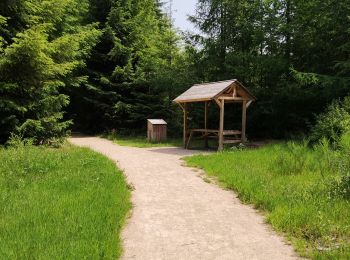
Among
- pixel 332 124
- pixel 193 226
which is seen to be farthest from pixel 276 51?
pixel 193 226

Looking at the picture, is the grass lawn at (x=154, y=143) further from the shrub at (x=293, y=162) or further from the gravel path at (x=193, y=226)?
the gravel path at (x=193, y=226)

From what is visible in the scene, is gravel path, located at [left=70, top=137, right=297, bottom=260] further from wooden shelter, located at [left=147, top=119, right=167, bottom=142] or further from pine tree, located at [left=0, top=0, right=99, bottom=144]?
wooden shelter, located at [left=147, top=119, right=167, bottom=142]

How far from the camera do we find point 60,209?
680 cm

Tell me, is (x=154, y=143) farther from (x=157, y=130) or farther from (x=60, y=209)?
(x=60, y=209)

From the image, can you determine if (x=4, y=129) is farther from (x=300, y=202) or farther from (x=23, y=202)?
(x=300, y=202)

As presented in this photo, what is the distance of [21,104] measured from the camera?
52.4 ft

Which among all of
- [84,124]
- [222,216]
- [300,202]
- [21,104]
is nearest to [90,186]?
Answer: [222,216]

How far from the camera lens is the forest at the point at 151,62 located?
16.1m

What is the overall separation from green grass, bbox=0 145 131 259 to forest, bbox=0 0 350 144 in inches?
214

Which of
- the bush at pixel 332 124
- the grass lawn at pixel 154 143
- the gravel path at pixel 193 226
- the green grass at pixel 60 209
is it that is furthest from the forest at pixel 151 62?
the gravel path at pixel 193 226

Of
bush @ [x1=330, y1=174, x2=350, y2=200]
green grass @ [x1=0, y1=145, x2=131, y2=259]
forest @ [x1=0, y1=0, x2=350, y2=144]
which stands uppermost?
forest @ [x1=0, y1=0, x2=350, y2=144]

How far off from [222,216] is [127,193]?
2.33 m

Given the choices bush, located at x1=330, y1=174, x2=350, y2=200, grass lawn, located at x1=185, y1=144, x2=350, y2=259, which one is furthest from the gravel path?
bush, located at x1=330, y1=174, x2=350, y2=200

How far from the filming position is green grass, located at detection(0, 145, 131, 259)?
5.04 m
